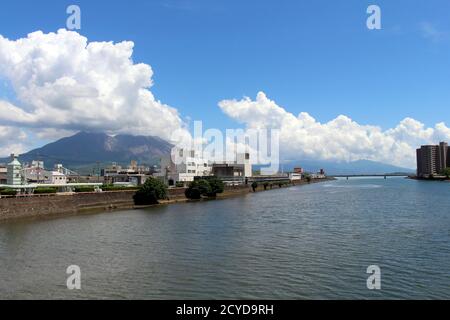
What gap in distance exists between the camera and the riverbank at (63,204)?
46.2 meters

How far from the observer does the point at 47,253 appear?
86.5ft

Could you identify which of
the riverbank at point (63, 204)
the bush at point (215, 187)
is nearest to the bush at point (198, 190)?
the bush at point (215, 187)

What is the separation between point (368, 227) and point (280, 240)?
35.0 ft

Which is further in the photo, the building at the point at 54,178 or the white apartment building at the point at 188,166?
the white apartment building at the point at 188,166

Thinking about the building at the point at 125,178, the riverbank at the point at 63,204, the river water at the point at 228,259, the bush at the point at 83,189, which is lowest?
the river water at the point at 228,259

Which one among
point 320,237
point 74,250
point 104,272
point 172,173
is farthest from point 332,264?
point 172,173

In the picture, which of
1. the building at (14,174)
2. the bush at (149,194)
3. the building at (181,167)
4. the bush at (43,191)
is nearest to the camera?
the bush at (43,191)

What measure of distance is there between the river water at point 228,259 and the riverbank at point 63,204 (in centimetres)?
678

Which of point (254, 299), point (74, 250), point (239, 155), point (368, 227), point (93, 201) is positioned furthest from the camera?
point (239, 155)

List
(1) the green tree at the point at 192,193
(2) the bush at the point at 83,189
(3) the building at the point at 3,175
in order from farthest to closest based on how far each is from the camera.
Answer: (3) the building at the point at 3,175
(1) the green tree at the point at 192,193
(2) the bush at the point at 83,189

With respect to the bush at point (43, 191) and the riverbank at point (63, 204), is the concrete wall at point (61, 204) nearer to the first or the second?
the riverbank at point (63, 204)

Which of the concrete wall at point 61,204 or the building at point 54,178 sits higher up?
the building at point 54,178

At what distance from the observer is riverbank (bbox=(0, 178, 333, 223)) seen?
152ft

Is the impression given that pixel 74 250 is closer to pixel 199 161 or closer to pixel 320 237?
pixel 320 237
